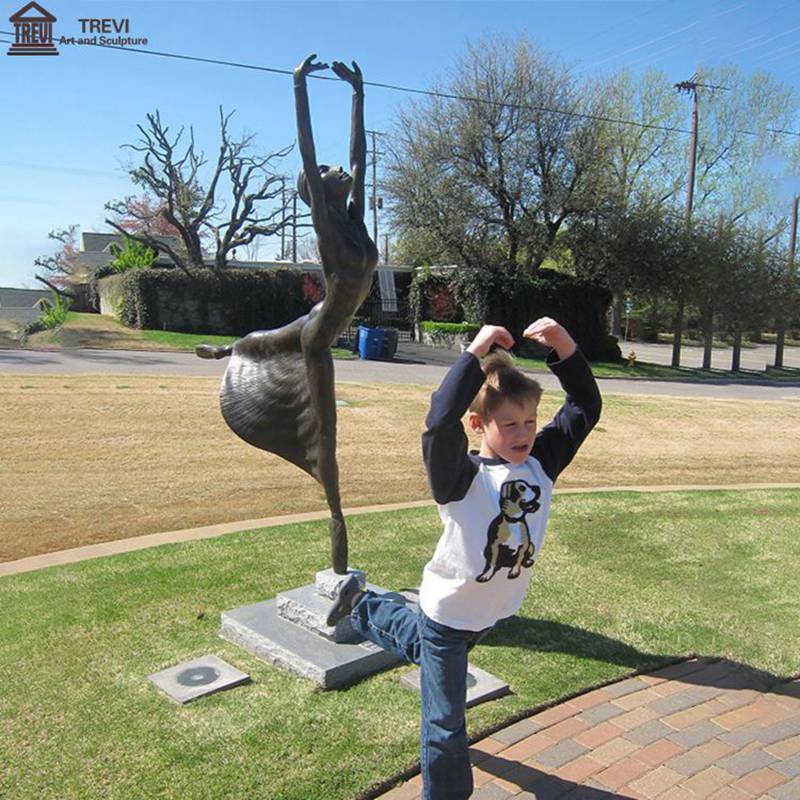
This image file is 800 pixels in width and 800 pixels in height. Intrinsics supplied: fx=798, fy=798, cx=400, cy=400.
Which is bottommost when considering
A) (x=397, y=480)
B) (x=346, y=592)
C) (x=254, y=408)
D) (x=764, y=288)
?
(x=397, y=480)

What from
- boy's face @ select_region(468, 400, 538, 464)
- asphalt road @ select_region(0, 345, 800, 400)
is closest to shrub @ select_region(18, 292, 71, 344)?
asphalt road @ select_region(0, 345, 800, 400)

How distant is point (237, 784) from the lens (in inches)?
117

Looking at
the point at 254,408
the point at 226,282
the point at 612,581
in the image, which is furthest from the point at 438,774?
the point at 226,282

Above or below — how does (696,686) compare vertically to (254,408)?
below

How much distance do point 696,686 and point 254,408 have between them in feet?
8.86

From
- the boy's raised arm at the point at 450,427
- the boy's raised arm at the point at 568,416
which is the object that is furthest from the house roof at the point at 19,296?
the boy's raised arm at the point at 450,427

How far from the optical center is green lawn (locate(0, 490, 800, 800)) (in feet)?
10.2

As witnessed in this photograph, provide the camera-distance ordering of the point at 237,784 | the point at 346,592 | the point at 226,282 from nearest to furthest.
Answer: the point at 237,784 < the point at 346,592 < the point at 226,282

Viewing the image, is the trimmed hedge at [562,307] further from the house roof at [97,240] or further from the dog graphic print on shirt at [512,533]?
the dog graphic print on shirt at [512,533]

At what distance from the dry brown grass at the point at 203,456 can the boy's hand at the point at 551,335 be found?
4880 millimetres

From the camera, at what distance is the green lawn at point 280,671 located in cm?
311

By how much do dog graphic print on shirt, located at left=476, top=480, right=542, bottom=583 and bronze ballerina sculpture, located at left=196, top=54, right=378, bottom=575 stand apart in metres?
1.76

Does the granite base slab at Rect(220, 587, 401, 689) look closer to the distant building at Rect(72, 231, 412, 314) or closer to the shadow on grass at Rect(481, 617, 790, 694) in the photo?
the shadow on grass at Rect(481, 617, 790, 694)

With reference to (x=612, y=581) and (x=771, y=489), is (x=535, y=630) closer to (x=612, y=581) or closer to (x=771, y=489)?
(x=612, y=581)
